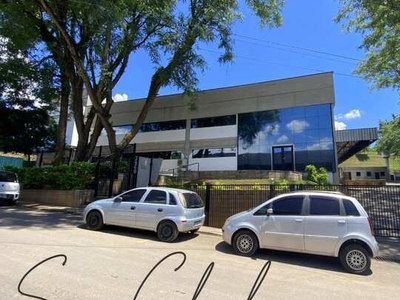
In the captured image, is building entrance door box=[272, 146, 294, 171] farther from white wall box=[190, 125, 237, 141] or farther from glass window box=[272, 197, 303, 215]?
glass window box=[272, 197, 303, 215]

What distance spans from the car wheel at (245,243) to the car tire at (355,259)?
2.01 metres

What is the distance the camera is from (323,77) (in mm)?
25594

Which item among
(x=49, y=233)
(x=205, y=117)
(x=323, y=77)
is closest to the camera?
(x=49, y=233)

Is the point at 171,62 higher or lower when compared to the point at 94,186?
higher

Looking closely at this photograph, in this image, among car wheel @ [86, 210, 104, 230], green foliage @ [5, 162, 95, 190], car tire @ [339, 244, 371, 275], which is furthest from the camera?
green foliage @ [5, 162, 95, 190]

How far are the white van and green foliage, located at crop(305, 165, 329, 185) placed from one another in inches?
736

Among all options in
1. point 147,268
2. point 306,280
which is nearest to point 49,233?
point 147,268

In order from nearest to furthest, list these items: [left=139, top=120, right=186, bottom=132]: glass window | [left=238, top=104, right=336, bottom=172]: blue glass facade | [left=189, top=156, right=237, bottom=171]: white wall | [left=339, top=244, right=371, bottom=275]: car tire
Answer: [left=339, top=244, right=371, bottom=275]: car tire → [left=238, top=104, right=336, bottom=172]: blue glass facade → [left=189, top=156, right=237, bottom=171]: white wall → [left=139, top=120, right=186, bottom=132]: glass window

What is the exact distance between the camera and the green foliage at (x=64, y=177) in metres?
16.8

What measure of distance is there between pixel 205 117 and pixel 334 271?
24367 mm

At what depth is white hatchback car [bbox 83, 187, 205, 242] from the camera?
9.39 metres

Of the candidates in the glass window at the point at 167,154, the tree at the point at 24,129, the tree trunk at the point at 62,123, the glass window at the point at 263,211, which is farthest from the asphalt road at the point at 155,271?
the glass window at the point at 167,154

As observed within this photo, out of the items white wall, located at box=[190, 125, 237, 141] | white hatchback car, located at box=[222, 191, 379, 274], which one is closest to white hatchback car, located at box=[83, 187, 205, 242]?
white hatchback car, located at box=[222, 191, 379, 274]

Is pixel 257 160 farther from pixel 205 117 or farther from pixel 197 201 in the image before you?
pixel 197 201
